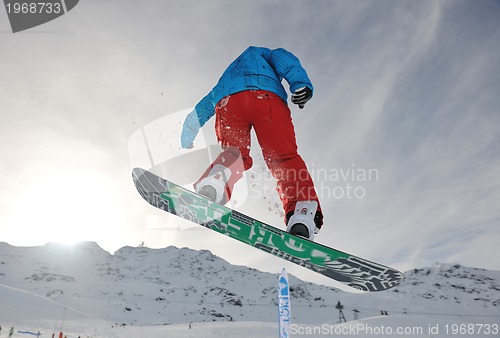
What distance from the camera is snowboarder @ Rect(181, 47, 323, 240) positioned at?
368 centimetres

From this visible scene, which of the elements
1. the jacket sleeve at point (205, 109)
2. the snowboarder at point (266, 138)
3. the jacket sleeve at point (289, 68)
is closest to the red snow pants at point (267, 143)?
the snowboarder at point (266, 138)

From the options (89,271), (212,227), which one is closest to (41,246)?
(89,271)

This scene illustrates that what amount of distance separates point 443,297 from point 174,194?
783ft

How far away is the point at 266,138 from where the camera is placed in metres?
3.75

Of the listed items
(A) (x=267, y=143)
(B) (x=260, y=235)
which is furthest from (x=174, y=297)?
(A) (x=267, y=143)

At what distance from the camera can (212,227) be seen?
164 inches

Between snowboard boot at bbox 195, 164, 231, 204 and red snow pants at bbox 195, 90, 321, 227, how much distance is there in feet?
0.18

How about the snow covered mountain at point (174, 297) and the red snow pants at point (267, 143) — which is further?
the snow covered mountain at point (174, 297)

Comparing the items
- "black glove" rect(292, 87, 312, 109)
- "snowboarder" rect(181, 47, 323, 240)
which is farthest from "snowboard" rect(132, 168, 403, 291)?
"black glove" rect(292, 87, 312, 109)

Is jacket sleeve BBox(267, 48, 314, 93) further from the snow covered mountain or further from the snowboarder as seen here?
the snow covered mountain

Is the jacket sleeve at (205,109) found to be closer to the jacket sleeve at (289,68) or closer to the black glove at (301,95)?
the jacket sleeve at (289,68)

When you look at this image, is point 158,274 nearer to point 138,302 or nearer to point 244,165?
point 138,302

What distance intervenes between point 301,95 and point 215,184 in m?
1.41

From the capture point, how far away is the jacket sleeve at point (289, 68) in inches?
154
